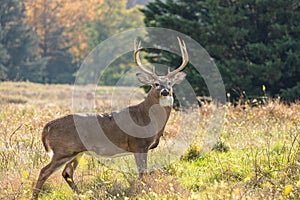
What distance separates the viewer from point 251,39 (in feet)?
55.1

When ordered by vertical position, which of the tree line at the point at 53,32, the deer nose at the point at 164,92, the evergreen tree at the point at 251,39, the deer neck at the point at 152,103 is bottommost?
the tree line at the point at 53,32

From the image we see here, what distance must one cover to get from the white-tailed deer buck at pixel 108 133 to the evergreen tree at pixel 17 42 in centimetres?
3858

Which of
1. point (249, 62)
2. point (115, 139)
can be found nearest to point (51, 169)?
point (115, 139)

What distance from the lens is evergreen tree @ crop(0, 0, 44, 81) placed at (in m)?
45.8

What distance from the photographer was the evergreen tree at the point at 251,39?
51.0 ft

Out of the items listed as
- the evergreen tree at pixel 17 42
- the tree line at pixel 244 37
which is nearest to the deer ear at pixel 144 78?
the tree line at pixel 244 37

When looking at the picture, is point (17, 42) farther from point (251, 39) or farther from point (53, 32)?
point (251, 39)

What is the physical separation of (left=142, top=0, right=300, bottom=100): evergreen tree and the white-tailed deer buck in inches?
311

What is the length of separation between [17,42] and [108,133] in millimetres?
41389

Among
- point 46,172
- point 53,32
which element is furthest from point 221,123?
point 53,32

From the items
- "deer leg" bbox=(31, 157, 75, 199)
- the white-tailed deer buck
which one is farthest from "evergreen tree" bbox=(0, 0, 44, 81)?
"deer leg" bbox=(31, 157, 75, 199)

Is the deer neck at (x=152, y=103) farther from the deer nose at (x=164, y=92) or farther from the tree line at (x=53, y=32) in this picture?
the tree line at (x=53, y=32)

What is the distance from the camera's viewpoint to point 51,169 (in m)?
6.96

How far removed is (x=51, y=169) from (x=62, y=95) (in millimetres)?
25021
